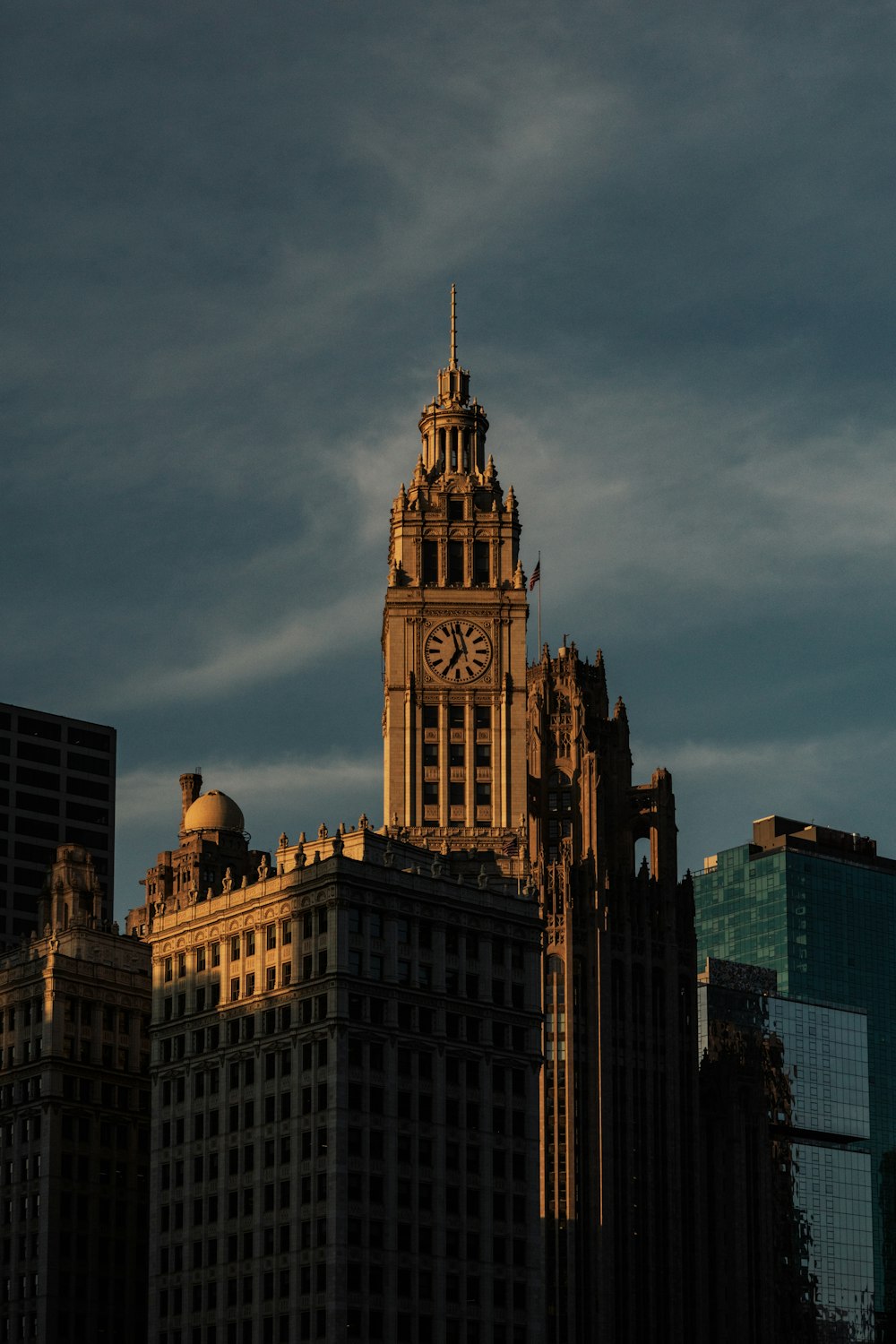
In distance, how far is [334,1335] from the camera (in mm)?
199625
